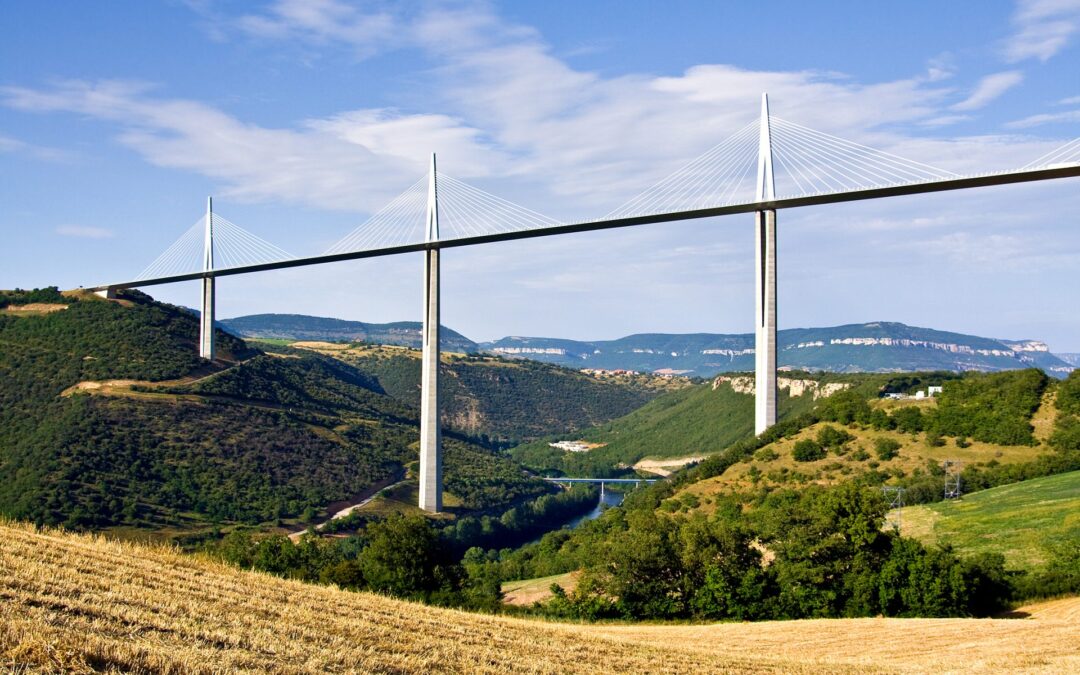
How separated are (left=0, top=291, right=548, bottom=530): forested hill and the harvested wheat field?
2794cm

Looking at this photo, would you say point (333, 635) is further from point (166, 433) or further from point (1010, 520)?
point (166, 433)

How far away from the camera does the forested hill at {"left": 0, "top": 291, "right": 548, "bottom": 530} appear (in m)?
42.8

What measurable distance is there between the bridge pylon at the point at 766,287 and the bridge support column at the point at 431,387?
17.7m

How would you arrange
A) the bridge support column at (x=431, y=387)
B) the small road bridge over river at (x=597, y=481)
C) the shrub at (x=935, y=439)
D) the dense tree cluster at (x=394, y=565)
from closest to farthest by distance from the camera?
the dense tree cluster at (x=394, y=565) < the shrub at (x=935, y=439) < the bridge support column at (x=431, y=387) < the small road bridge over river at (x=597, y=481)

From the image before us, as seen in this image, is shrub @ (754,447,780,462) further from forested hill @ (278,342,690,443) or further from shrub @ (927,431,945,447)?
A: forested hill @ (278,342,690,443)

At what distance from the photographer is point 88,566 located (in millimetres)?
11008

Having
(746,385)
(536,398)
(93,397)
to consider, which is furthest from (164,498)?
(536,398)

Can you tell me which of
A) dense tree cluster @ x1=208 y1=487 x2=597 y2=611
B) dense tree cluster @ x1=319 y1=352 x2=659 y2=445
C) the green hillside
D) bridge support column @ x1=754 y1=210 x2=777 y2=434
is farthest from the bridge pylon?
dense tree cluster @ x1=319 y1=352 x2=659 y2=445

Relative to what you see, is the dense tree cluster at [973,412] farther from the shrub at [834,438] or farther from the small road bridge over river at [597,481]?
the small road bridge over river at [597,481]

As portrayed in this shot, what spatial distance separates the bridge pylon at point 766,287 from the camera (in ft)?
119

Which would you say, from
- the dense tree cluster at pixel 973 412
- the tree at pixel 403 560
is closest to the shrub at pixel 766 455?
the dense tree cluster at pixel 973 412

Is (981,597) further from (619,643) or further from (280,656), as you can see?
(280,656)

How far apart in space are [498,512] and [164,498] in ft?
73.6

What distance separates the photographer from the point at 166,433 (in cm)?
5141
